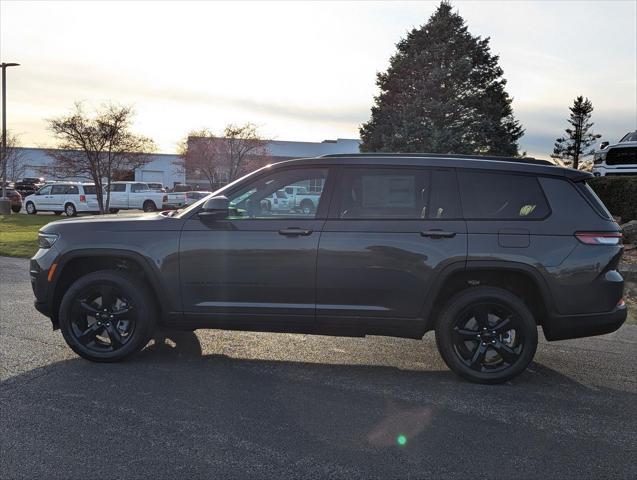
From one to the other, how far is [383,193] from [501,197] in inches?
38.8

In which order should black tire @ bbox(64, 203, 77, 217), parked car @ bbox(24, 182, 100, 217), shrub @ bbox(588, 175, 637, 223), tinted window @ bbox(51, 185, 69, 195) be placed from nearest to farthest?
1. shrub @ bbox(588, 175, 637, 223)
2. parked car @ bbox(24, 182, 100, 217)
3. black tire @ bbox(64, 203, 77, 217)
4. tinted window @ bbox(51, 185, 69, 195)

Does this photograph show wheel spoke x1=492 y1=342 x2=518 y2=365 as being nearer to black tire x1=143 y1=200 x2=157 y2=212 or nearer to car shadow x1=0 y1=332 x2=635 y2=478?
car shadow x1=0 y1=332 x2=635 y2=478

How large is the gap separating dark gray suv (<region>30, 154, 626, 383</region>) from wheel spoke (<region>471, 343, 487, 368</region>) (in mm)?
19

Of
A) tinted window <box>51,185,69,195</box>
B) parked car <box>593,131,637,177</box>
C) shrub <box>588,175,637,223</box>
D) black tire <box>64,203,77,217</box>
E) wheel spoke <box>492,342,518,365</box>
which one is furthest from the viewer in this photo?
tinted window <box>51,185,69,195</box>

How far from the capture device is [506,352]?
14.8 ft

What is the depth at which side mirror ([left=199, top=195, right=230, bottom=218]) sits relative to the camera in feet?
14.6

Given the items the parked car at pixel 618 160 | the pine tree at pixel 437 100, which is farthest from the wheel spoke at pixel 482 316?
the pine tree at pixel 437 100

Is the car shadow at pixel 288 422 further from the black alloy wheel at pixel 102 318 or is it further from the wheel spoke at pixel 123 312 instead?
the wheel spoke at pixel 123 312

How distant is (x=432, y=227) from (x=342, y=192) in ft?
2.66

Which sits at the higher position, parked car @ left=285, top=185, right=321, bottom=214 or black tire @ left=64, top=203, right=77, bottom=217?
parked car @ left=285, top=185, right=321, bottom=214

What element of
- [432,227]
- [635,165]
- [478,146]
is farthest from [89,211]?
[432,227]

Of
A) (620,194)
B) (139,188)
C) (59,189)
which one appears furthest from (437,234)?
(139,188)

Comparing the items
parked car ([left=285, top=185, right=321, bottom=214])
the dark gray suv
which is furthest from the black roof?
parked car ([left=285, top=185, right=321, bottom=214])

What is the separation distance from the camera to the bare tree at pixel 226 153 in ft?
147
